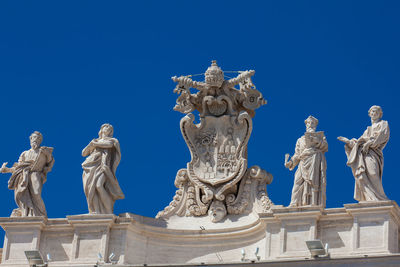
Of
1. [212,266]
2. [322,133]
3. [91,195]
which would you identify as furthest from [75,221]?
[322,133]

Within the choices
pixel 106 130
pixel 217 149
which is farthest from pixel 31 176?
pixel 217 149

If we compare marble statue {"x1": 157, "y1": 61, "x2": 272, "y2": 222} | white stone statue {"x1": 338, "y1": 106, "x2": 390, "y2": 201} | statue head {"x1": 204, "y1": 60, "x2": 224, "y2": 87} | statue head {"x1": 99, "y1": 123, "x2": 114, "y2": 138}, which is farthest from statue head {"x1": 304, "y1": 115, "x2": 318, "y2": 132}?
statue head {"x1": 99, "y1": 123, "x2": 114, "y2": 138}

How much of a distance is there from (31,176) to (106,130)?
2103mm

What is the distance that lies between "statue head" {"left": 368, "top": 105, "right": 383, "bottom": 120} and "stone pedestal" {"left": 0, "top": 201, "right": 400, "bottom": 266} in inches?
89.7

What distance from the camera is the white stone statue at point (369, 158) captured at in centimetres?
3619

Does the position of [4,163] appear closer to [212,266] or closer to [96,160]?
[96,160]

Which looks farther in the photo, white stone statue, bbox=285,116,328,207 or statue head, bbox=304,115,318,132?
statue head, bbox=304,115,318,132

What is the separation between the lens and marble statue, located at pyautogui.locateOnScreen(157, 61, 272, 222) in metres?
37.9

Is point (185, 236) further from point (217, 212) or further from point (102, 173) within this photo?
point (102, 173)

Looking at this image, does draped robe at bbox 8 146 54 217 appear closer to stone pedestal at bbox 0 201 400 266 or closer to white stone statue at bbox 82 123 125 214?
stone pedestal at bbox 0 201 400 266

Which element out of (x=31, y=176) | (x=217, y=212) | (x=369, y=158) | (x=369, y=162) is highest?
(x=369, y=158)

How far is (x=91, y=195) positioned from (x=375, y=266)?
7.22m

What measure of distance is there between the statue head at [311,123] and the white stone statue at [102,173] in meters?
4.59

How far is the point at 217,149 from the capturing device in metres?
38.6
